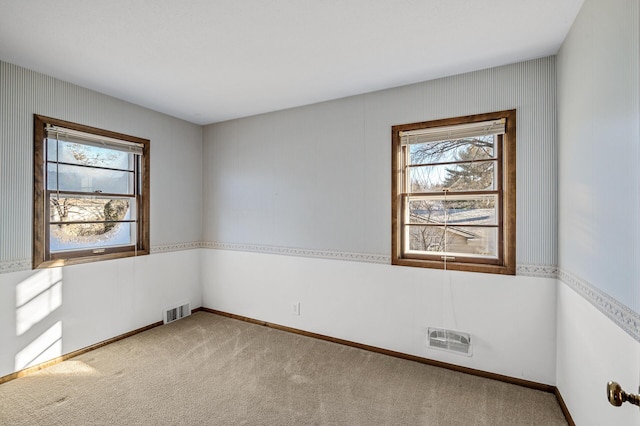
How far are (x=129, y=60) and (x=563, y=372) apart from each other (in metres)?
3.80

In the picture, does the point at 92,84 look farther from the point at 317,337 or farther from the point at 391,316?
the point at 391,316

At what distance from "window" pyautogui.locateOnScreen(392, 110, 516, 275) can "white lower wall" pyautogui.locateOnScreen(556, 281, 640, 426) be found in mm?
532

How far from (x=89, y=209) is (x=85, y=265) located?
531mm

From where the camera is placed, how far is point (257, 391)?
230cm

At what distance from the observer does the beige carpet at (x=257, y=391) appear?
6.63 feet

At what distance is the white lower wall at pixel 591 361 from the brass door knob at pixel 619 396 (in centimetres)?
39

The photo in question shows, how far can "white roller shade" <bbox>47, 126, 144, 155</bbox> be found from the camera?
8.91ft

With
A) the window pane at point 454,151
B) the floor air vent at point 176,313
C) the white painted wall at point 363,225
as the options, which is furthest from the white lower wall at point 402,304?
the window pane at point 454,151

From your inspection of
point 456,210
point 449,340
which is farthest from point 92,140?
point 449,340

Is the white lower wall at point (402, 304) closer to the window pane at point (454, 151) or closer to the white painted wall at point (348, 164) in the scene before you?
the white painted wall at point (348, 164)

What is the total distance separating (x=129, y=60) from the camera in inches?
93.4

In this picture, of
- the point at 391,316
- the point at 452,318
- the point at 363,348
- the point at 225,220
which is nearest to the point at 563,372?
the point at 452,318

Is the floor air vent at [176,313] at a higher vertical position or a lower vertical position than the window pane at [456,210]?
lower

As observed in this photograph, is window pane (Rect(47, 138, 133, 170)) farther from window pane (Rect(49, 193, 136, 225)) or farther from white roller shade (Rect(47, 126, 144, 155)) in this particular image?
window pane (Rect(49, 193, 136, 225))
